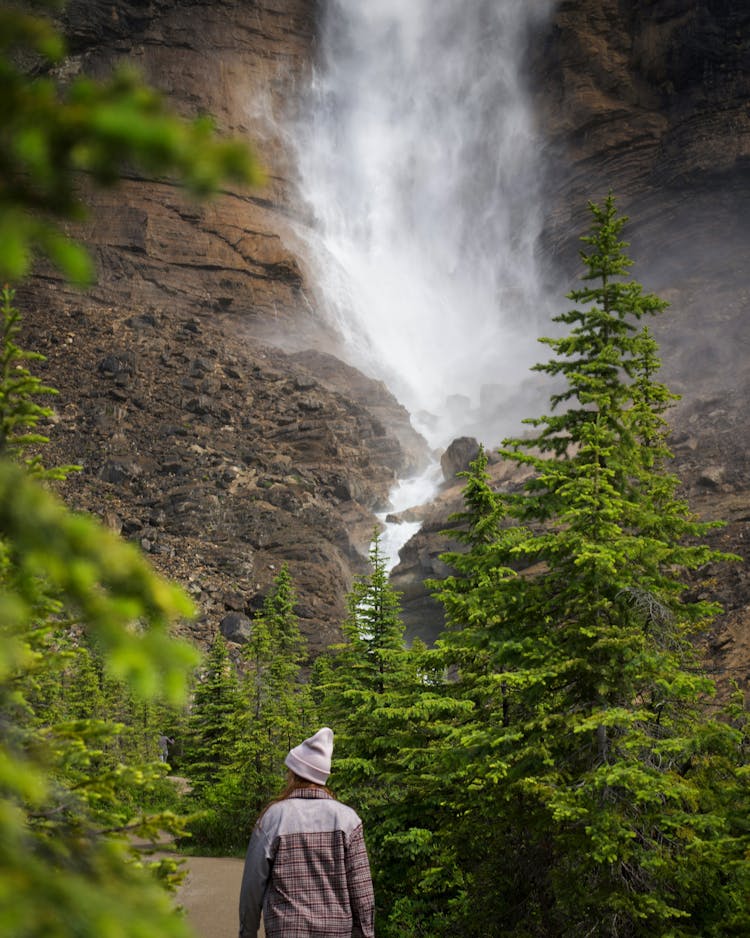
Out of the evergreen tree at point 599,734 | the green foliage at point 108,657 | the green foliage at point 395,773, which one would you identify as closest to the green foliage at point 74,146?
the green foliage at point 108,657

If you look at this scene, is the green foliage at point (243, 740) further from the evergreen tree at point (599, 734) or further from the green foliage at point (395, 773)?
the evergreen tree at point (599, 734)

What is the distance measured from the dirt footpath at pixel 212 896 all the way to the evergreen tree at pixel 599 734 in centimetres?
329

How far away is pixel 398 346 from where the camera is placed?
10088 centimetres

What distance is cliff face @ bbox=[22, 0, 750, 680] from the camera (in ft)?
151

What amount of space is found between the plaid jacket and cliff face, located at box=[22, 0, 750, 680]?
79.0ft

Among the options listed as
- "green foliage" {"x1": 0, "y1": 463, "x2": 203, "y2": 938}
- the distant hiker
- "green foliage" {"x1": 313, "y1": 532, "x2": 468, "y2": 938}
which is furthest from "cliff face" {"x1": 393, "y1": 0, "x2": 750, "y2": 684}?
"green foliage" {"x1": 0, "y1": 463, "x2": 203, "y2": 938}

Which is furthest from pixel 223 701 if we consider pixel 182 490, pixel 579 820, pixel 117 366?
pixel 117 366

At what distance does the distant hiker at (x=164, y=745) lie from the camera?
82.1 feet

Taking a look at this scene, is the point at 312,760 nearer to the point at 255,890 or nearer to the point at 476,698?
the point at 255,890

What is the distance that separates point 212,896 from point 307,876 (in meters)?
7.93

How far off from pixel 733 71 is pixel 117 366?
6770 cm

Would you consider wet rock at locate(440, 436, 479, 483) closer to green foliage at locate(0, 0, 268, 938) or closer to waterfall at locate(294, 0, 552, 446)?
waterfall at locate(294, 0, 552, 446)

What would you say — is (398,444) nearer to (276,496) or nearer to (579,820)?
(276,496)

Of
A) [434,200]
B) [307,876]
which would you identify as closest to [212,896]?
[307,876]
